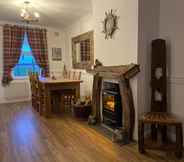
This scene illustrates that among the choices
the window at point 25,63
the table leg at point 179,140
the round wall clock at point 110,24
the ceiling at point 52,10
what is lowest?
the table leg at point 179,140

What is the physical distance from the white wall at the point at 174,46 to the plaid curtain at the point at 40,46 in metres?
4.51

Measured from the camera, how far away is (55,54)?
6.68m

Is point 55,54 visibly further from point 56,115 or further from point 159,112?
point 159,112

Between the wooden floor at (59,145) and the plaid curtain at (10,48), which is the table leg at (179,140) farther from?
the plaid curtain at (10,48)

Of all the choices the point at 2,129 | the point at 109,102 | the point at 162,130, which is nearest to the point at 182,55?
the point at 162,130

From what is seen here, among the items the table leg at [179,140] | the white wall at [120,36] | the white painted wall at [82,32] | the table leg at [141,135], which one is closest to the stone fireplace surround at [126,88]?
the white wall at [120,36]

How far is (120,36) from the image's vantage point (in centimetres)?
301

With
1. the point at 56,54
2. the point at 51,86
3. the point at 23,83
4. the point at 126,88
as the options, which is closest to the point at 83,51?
the point at 56,54

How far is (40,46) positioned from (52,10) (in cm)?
190

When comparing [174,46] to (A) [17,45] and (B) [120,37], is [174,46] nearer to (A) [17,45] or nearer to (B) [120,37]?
(B) [120,37]

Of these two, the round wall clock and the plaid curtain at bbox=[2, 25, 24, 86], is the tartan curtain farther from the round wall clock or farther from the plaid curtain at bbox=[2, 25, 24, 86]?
the round wall clock

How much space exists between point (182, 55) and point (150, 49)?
18.1 inches

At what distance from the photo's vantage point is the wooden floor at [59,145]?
2.35 m

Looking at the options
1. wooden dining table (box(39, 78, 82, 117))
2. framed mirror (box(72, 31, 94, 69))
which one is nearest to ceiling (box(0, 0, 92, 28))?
framed mirror (box(72, 31, 94, 69))
